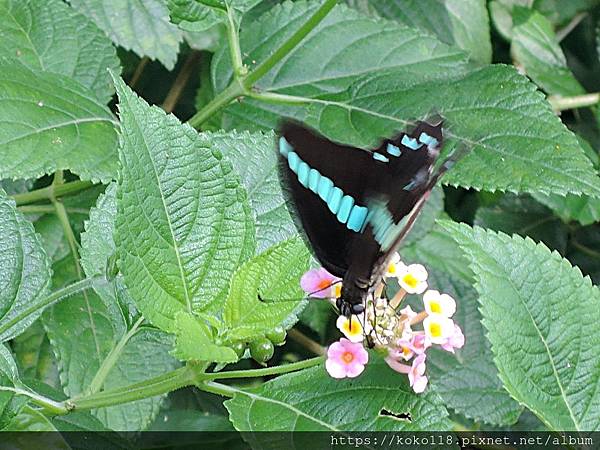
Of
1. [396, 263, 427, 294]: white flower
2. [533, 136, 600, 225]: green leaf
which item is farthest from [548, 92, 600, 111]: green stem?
[396, 263, 427, 294]: white flower

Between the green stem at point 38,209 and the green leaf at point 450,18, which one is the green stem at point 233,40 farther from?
the green leaf at point 450,18

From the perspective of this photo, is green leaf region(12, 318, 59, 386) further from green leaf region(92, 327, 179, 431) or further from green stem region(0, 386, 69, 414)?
green stem region(0, 386, 69, 414)

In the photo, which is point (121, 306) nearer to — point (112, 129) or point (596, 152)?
point (112, 129)

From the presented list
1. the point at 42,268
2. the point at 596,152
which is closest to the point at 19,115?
the point at 42,268

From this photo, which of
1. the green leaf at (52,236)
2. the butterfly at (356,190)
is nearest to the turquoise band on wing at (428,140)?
the butterfly at (356,190)

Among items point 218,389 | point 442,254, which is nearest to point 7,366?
point 218,389
